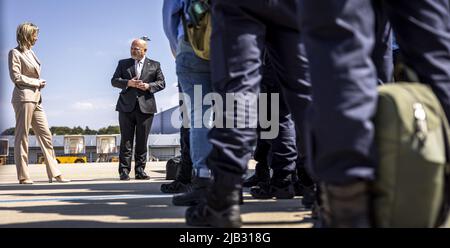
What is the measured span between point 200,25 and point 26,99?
3.35 metres

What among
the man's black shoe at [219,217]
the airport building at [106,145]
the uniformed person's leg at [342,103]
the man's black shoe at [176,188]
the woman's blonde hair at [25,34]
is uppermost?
the woman's blonde hair at [25,34]

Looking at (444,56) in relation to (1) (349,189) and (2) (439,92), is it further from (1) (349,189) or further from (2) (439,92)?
(1) (349,189)

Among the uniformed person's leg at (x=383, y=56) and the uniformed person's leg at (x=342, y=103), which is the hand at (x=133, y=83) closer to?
the uniformed person's leg at (x=383, y=56)

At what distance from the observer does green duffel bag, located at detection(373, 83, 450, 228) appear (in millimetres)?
1104

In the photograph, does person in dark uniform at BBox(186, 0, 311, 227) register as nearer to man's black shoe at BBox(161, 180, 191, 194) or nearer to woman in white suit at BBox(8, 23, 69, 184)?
man's black shoe at BBox(161, 180, 191, 194)

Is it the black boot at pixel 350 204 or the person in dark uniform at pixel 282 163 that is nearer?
the black boot at pixel 350 204

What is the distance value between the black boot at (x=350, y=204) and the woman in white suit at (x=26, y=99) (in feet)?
14.5

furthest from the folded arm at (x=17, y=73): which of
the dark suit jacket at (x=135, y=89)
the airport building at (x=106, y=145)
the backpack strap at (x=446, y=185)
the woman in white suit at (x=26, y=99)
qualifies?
the airport building at (x=106, y=145)

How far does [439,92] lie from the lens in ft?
4.69

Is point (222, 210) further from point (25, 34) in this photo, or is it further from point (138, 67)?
point (138, 67)

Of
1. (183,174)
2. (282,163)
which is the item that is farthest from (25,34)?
(282,163)

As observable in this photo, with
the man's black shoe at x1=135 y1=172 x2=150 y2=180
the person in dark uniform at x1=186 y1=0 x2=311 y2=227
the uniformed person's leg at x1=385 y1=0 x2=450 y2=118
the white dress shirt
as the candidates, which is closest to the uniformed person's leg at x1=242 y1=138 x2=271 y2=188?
the person in dark uniform at x1=186 y1=0 x2=311 y2=227

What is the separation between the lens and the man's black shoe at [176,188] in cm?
353
